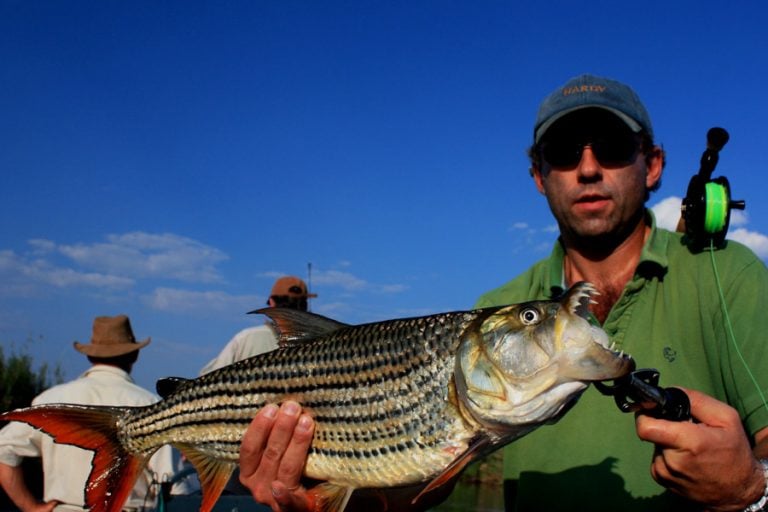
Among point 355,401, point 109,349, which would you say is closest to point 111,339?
point 109,349

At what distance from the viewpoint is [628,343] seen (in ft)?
12.7

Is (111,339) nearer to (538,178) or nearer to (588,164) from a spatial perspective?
(538,178)

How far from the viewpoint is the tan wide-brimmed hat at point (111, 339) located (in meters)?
8.31

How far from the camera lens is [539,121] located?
4.63m

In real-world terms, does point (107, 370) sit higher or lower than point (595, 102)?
lower

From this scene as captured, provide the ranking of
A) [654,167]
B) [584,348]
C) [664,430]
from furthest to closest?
[654,167] < [584,348] < [664,430]

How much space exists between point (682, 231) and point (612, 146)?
844mm

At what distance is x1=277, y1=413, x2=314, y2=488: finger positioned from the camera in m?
3.42

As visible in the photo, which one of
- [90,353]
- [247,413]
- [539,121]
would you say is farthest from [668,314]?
[90,353]

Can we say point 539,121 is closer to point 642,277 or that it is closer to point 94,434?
point 642,277

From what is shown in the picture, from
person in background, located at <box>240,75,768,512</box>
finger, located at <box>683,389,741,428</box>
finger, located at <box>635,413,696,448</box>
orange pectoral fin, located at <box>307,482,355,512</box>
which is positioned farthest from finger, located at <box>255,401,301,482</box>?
finger, located at <box>683,389,741,428</box>

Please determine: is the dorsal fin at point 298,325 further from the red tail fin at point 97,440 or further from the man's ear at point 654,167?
the man's ear at point 654,167

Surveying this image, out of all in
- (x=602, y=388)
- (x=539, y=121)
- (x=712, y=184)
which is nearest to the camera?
(x=602, y=388)

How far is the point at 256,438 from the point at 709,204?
2.72 meters
